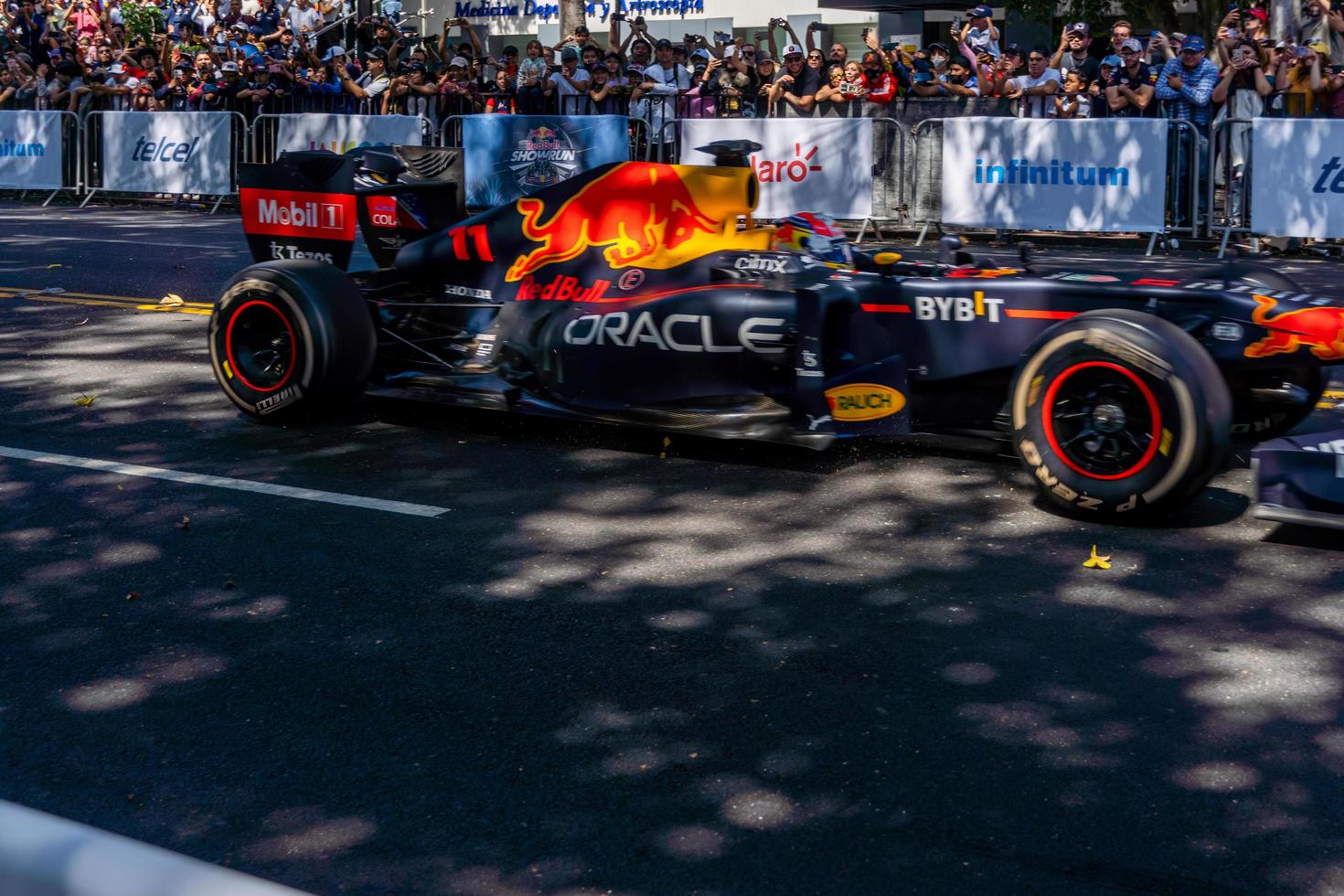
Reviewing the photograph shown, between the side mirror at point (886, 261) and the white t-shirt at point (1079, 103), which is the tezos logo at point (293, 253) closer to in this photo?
the side mirror at point (886, 261)

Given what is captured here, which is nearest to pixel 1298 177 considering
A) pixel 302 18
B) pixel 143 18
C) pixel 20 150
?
pixel 20 150

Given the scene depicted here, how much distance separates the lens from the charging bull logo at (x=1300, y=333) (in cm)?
588

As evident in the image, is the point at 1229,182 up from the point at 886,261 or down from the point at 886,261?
up

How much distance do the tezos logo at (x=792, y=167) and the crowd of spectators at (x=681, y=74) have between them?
1.18 m

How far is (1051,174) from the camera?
50.7 feet

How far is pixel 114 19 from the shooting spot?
2853cm

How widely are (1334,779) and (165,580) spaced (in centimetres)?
362

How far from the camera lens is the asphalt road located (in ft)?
11.7

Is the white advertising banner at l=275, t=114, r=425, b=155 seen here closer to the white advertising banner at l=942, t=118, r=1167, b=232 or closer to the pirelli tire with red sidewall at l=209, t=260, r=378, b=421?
the white advertising banner at l=942, t=118, r=1167, b=232

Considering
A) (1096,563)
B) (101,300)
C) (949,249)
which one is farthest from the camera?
(101,300)

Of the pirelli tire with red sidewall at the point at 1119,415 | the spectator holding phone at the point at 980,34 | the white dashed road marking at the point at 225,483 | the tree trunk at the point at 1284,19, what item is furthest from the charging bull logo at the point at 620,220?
the tree trunk at the point at 1284,19

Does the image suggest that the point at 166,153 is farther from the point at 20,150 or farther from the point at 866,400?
the point at 866,400

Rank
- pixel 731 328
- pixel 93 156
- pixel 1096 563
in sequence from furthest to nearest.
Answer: pixel 93 156
pixel 731 328
pixel 1096 563

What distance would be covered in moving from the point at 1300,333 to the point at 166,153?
1738 centimetres
